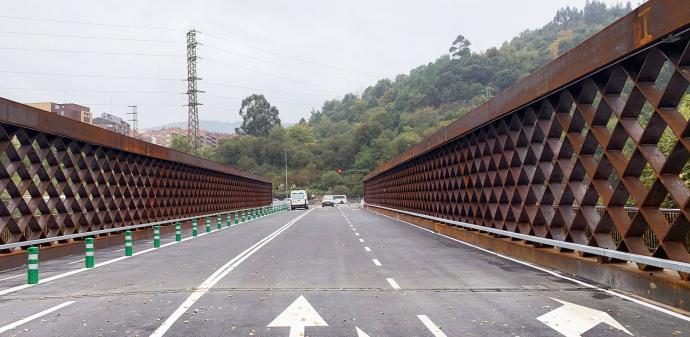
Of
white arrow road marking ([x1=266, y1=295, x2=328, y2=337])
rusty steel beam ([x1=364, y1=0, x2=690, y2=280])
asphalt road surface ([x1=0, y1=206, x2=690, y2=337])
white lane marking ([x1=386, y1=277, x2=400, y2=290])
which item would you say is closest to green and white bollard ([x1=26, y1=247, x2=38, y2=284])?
asphalt road surface ([x1=0, y1=206, x2=690, y2=337])

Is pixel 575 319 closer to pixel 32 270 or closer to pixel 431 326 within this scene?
pixel 431 326

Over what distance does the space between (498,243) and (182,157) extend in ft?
74.0

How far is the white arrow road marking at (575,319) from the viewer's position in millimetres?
7629

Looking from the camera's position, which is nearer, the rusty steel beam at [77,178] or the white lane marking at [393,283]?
the white lane marking at [393,283]

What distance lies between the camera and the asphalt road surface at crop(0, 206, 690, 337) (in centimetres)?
778

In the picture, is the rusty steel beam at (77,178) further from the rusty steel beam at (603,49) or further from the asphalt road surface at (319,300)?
the rusty steel beam at (603,49)

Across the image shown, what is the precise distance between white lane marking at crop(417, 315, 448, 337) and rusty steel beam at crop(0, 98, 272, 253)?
40.8 ft

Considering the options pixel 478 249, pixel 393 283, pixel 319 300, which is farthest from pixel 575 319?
pixel 478 249

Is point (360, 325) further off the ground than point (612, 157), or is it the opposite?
point (612, 157)

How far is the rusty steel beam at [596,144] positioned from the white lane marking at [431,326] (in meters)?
4.12

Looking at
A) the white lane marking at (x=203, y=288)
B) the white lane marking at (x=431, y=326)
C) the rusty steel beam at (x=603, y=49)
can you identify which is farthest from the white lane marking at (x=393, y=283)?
the rusty steel beam at (x=603, y=49)

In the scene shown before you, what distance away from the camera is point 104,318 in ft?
28.0

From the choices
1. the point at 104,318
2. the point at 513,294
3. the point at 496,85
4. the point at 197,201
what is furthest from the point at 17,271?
the point at 496,85

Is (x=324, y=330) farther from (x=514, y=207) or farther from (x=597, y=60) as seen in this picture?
(x=514, y=207)
